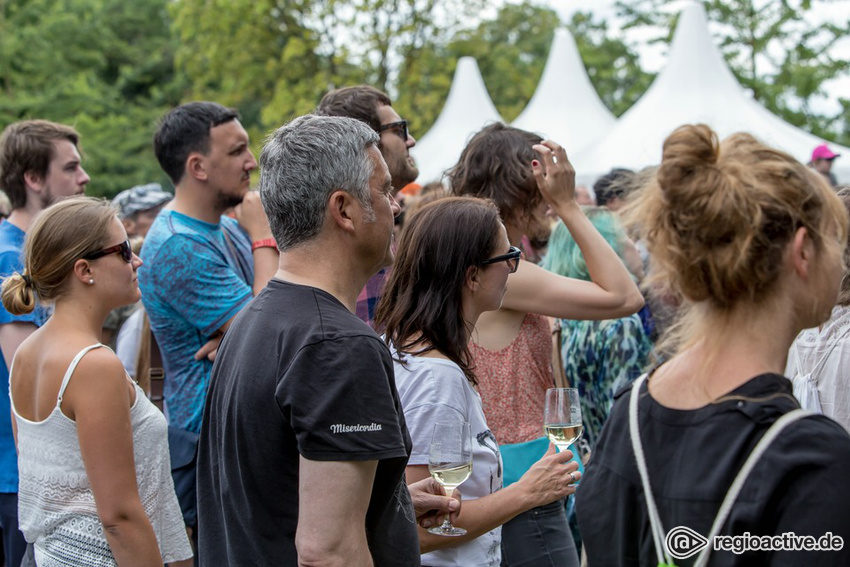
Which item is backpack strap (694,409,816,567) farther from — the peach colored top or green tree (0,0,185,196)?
green tree (0,0,185,196)

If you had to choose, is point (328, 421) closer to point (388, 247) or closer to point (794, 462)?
A: point (388, 247)

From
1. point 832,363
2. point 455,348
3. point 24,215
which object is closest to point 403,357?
point 455,348

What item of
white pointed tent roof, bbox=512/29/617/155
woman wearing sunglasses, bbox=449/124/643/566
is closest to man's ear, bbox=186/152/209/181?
woman wearing sunglasses, bbox=449/124/643/566

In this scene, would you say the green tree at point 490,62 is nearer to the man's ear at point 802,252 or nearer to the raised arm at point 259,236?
the raised arm at point 259,236

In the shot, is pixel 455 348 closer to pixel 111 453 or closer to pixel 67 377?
pixel 111 453

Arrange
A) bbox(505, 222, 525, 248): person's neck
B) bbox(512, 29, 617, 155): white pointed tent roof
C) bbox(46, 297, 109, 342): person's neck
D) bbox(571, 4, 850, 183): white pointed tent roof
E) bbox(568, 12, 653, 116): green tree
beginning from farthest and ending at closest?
bbox(568, 12, 653, 116): green tree < bbox(512, 29, 617, 155): white pointed tent roof < bbox(571, 4, 850, 183): white pointed tent roof < bbox(505, 222, 525, 248): person's neck < bbox(46, 297, 109, 342): person's neck

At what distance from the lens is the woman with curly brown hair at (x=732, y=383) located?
5.03 ft

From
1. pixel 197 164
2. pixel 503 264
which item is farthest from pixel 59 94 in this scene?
pixel 503 264

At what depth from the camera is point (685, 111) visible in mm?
12922

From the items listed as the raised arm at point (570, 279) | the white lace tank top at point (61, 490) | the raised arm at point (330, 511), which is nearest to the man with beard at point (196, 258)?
the white lace tank top at point (61, 490)

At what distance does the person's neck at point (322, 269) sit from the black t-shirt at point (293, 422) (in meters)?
0.04

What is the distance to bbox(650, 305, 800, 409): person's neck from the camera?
5.48 feet

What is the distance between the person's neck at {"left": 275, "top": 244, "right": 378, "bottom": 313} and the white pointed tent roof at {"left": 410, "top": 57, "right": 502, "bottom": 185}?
14340 mm

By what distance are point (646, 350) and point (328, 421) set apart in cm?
323
